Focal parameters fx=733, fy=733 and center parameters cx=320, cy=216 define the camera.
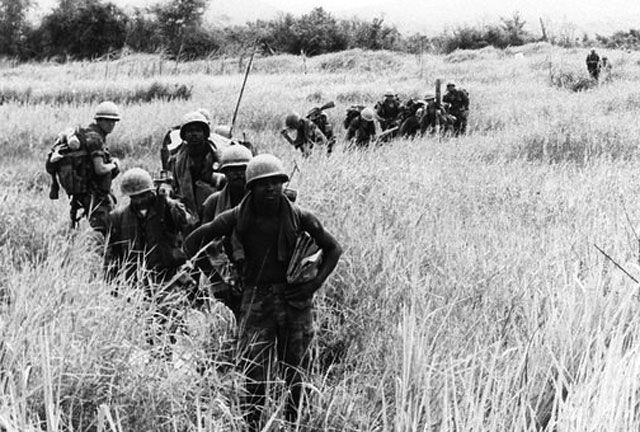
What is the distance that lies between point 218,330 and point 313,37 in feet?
119

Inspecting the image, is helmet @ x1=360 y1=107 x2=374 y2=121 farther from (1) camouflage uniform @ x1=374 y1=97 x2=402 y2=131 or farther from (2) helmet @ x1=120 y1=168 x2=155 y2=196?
(2) helmet @ x1=120 y1=168 x2=155 y2=196

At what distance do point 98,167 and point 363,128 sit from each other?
17.1 ft

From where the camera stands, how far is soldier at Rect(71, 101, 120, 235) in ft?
21.0

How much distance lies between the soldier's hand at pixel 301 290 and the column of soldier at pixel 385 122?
16.2 ft

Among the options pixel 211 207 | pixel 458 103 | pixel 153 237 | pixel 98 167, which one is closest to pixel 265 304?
pixel 211 207

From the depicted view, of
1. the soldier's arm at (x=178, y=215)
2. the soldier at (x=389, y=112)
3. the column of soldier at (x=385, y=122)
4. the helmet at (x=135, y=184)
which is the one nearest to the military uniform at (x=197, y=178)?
the soldier's arm at (x=178, y=215)

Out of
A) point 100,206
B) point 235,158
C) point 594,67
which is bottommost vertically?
point 100,206

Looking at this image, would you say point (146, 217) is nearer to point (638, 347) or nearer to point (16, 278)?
point (16, 278)

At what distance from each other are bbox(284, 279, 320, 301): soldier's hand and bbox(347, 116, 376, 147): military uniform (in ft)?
23.6

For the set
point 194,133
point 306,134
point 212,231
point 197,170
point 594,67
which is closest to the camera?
point 212,231

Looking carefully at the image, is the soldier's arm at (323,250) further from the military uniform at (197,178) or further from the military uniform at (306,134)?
the military uniform at (306,134)

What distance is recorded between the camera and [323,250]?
364cm

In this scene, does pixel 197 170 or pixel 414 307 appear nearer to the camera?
pixel 414 307

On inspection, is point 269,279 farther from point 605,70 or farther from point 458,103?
point 605,70
